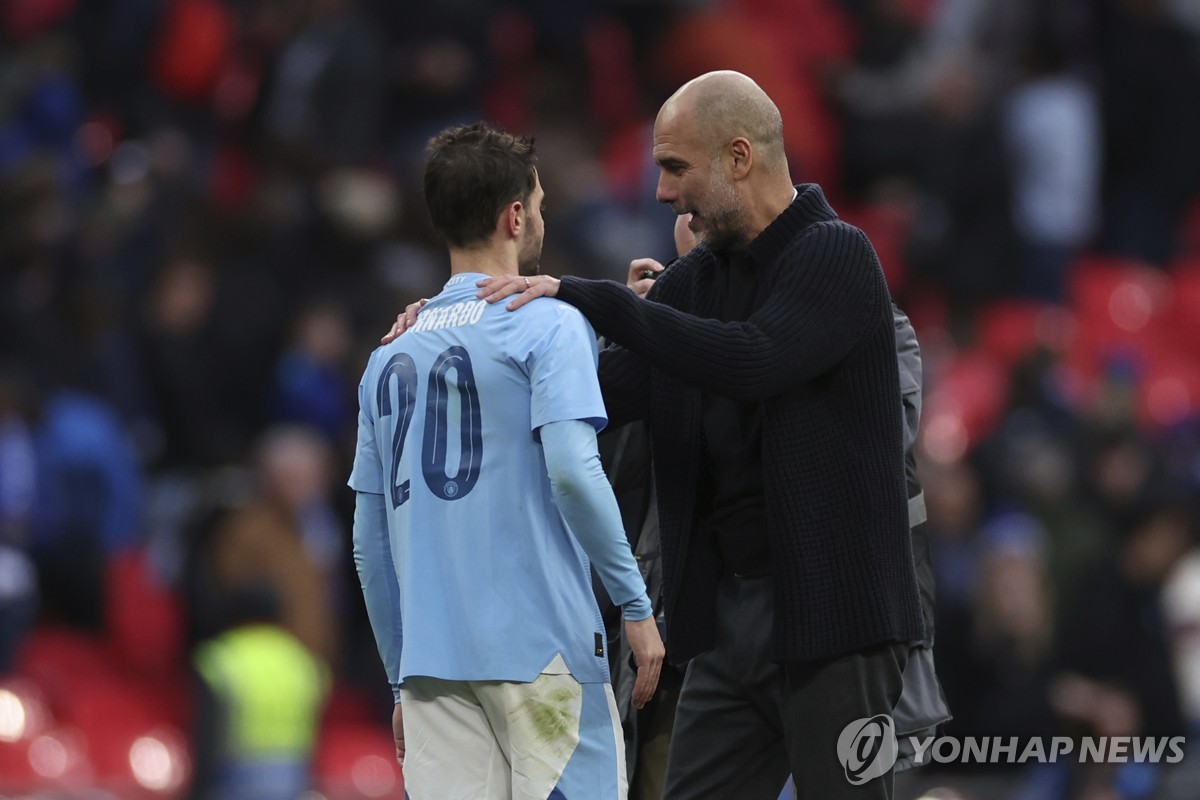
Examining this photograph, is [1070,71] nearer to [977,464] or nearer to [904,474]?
[977,464]

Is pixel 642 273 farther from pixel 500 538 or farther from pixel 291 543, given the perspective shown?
pixel 291 543

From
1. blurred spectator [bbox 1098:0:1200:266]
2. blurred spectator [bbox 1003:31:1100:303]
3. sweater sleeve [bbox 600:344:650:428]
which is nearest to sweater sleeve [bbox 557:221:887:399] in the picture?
sweater sleeve [bbox 600:344:650:428]

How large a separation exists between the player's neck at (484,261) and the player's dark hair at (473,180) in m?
0.02

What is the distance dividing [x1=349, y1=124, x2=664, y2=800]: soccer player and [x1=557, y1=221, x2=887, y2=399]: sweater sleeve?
8 cm

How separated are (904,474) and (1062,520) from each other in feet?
17.7

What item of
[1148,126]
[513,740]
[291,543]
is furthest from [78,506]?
[1148,126]

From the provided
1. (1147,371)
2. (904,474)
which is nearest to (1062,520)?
(1147,371)

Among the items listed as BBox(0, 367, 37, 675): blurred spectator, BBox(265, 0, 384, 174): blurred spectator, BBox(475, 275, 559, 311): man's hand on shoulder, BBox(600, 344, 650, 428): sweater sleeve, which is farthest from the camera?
BBox(265, 0, 384, 174): blurred spectator

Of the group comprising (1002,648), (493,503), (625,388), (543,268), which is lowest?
(1002,648)

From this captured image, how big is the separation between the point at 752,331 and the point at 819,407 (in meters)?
0.23

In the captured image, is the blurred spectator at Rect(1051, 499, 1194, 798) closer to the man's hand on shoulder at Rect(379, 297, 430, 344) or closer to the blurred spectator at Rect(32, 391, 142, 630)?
the blurred spectator at Rect(32, 391, 142, 630)

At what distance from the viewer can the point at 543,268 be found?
30.8 feet

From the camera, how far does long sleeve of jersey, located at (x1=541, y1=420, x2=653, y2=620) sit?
3.70 metres

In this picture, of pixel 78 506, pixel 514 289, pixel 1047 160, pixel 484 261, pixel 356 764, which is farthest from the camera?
pixel 1047 160
